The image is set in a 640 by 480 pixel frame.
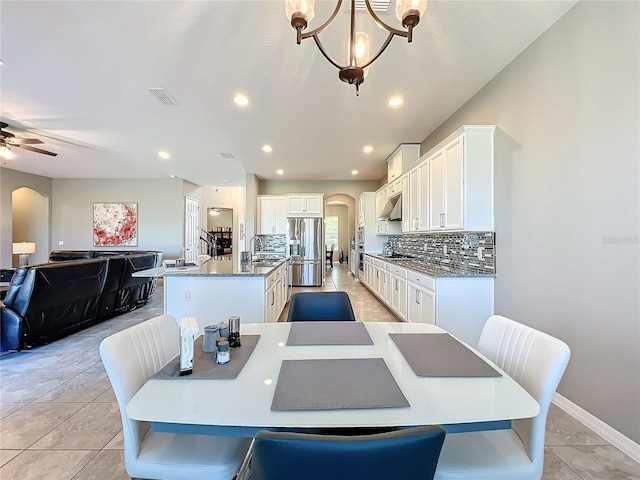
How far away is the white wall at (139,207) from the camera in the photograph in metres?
8.62

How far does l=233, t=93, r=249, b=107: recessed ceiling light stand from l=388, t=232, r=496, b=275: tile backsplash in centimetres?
303

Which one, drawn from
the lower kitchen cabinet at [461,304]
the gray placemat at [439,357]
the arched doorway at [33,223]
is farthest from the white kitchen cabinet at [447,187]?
the arched doorway at [33,223]

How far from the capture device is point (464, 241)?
3773mm

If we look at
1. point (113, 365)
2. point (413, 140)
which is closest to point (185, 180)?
point (413, 140)

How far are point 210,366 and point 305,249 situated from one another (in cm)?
645

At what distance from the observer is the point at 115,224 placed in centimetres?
862

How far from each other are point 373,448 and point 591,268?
2185 millimetres

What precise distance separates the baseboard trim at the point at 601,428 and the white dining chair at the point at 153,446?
219 cm

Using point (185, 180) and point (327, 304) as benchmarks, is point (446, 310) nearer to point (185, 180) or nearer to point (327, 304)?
point (327, 304)

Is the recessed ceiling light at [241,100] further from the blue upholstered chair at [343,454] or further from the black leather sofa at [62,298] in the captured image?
the blue upholstered chair at [343,454]

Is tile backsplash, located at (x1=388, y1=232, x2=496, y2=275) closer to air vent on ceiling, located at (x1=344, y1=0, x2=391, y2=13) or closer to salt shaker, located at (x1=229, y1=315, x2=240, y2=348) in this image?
air vent on ceiling, located at (x1=344, y1=0, x2=391, y2=13)

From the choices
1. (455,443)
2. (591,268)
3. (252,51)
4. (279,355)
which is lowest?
(455,443)

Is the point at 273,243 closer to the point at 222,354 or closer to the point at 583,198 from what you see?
the point at 583,198

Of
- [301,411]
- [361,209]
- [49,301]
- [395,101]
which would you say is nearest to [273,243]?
[361,209]
